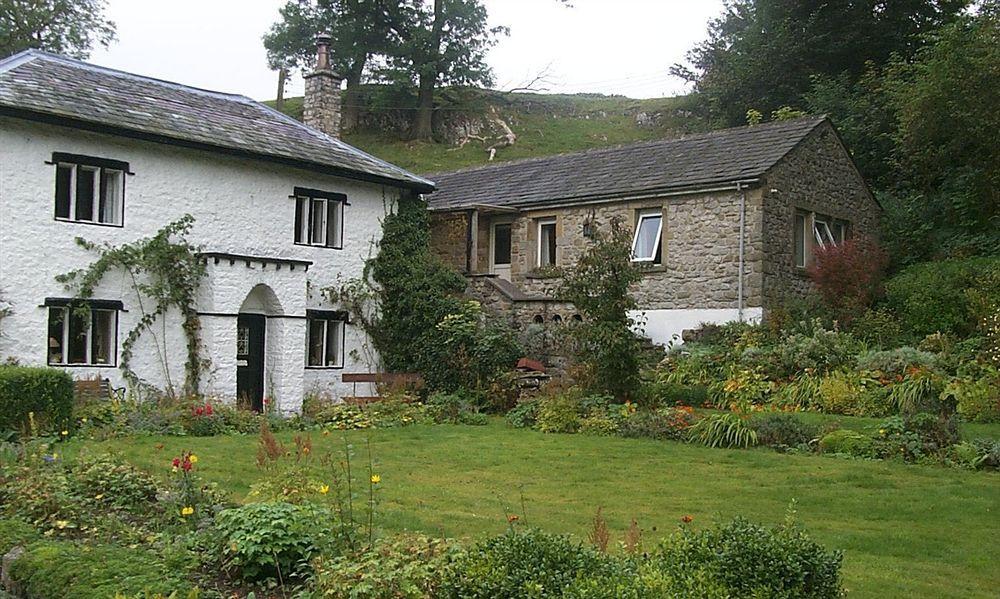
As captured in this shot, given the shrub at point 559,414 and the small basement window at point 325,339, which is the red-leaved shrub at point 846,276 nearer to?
the shrub at point 559,414

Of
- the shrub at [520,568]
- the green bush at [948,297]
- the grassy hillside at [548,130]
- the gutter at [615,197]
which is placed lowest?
the shrub at [520,568]

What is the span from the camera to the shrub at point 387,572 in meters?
5.37

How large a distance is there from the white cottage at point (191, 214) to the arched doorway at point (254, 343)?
1.2 inches

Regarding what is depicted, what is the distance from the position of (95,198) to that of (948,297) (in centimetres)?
1719

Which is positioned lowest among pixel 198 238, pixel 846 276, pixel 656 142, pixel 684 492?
pixel 684 492

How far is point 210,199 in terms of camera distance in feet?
62.8

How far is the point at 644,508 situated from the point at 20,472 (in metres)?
5.83

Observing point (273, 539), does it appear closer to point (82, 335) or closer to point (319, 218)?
point (82, 335)

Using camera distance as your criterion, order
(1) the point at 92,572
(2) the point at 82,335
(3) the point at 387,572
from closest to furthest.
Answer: (3) the point at 387,572
(1) the point at 92,572
(2) the point at 82,335

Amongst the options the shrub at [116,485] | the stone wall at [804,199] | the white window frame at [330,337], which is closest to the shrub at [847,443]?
the shrub at [116,485]

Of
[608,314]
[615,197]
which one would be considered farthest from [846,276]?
[608,314]

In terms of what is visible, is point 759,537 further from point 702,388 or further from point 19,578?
point 702,388

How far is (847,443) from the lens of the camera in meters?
12.6

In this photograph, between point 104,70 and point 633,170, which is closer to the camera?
point 104,70
